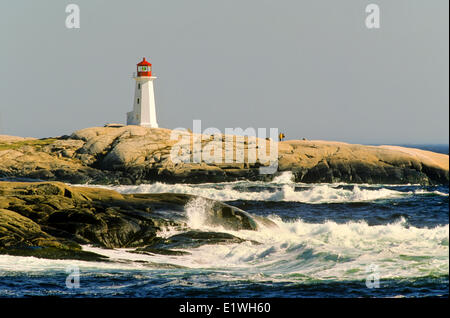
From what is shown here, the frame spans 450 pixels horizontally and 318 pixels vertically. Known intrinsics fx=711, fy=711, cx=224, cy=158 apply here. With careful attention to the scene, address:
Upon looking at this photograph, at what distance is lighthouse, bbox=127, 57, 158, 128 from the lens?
194 ft

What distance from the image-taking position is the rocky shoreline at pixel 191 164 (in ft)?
155

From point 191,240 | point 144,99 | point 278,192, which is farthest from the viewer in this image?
point 144,99

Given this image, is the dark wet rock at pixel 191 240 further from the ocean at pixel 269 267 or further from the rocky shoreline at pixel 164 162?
the rocky shoreline at pixel 164 162

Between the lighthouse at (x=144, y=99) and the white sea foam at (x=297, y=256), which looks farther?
the lighthouse at (x=144, y=99)

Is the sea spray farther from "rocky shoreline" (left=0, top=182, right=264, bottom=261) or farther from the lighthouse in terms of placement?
the lighthouse

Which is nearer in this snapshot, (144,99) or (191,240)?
(191,240)

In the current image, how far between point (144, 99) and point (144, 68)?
2706 mm

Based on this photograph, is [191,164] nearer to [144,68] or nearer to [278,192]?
[278,192]

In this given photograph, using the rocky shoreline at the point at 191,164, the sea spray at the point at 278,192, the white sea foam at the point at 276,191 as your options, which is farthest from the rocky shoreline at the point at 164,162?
the sea spray at the point at 278,192

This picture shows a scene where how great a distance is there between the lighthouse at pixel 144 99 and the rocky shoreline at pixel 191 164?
702 centimetres

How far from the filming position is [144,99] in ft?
195

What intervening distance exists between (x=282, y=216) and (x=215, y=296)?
16.1 m

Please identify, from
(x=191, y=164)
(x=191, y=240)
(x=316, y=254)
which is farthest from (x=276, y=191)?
(x=316, y=254)
